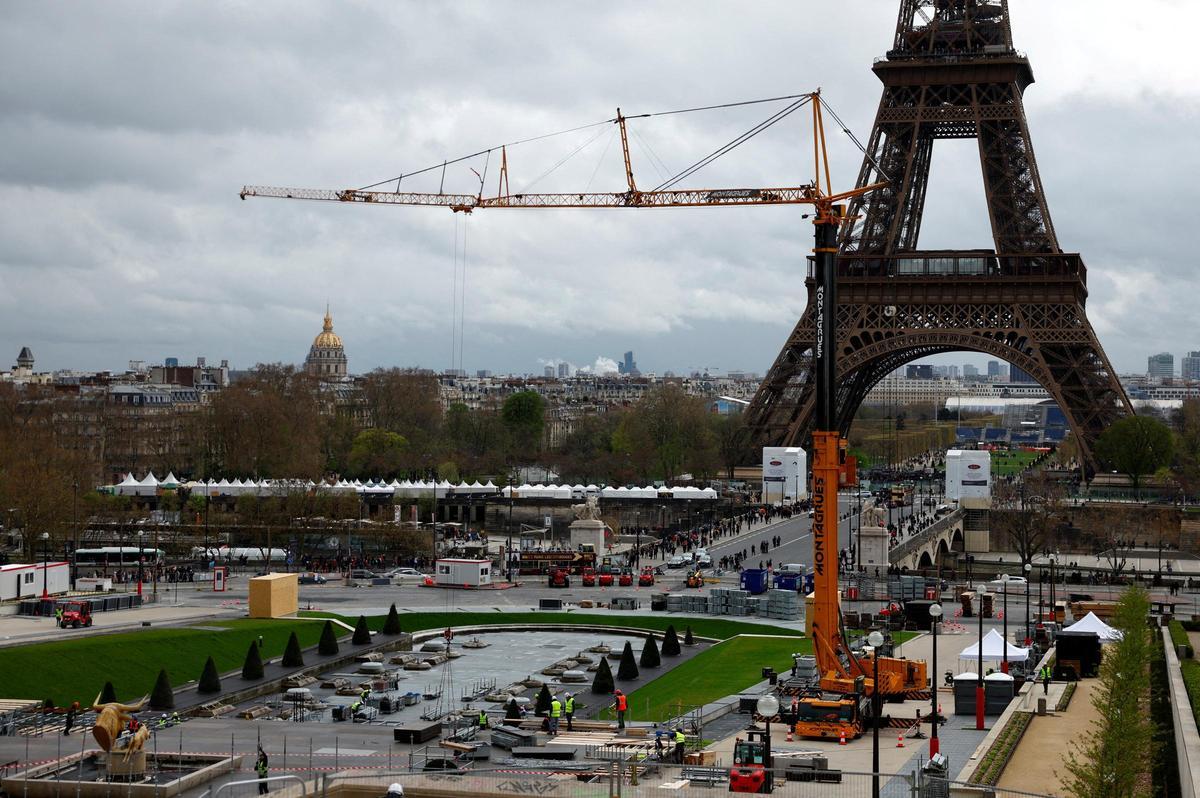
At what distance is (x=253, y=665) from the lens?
51406mm

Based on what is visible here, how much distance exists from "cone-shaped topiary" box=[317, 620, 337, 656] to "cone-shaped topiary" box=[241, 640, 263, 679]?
4181 millimetres

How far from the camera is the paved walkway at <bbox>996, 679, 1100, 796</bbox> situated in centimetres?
3144

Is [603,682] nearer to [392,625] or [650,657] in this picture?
[650,657]

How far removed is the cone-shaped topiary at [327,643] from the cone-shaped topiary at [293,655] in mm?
1792

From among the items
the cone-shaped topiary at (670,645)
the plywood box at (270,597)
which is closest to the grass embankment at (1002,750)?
the cone-shaped topiary at (670,645)

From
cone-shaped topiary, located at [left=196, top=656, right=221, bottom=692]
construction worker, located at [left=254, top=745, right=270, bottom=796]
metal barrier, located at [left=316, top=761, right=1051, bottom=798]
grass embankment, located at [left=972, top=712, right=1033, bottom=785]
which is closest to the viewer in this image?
grass embankment, located at [left=972, top=712, right=1033, bottom=785]

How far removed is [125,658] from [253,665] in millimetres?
3869

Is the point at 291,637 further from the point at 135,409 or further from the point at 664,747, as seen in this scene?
the point at 135,409

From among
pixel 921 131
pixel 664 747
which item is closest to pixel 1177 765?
pixel 664 747

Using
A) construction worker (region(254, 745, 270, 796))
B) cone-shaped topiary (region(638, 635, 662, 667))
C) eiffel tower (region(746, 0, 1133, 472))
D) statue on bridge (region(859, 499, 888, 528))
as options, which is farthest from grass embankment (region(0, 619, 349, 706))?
eiffel tower (region(746, 0, 1133, 472))

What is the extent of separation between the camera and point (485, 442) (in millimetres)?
162000

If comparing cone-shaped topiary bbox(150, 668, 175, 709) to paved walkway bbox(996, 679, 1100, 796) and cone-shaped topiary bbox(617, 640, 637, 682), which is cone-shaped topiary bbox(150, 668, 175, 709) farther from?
paved walkway bbox(996, 679, 1100, 796)

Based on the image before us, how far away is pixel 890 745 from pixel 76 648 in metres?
25.8

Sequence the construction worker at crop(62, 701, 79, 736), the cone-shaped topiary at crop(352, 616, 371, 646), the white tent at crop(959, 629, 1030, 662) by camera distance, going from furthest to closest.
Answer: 1. the cone-shaped topiary at crop(352, 616, 371, 646)
2. the white tent at crop(959, 629, 1030, 662)
3. the construction worker at crop(62, 701, 79, 736)
